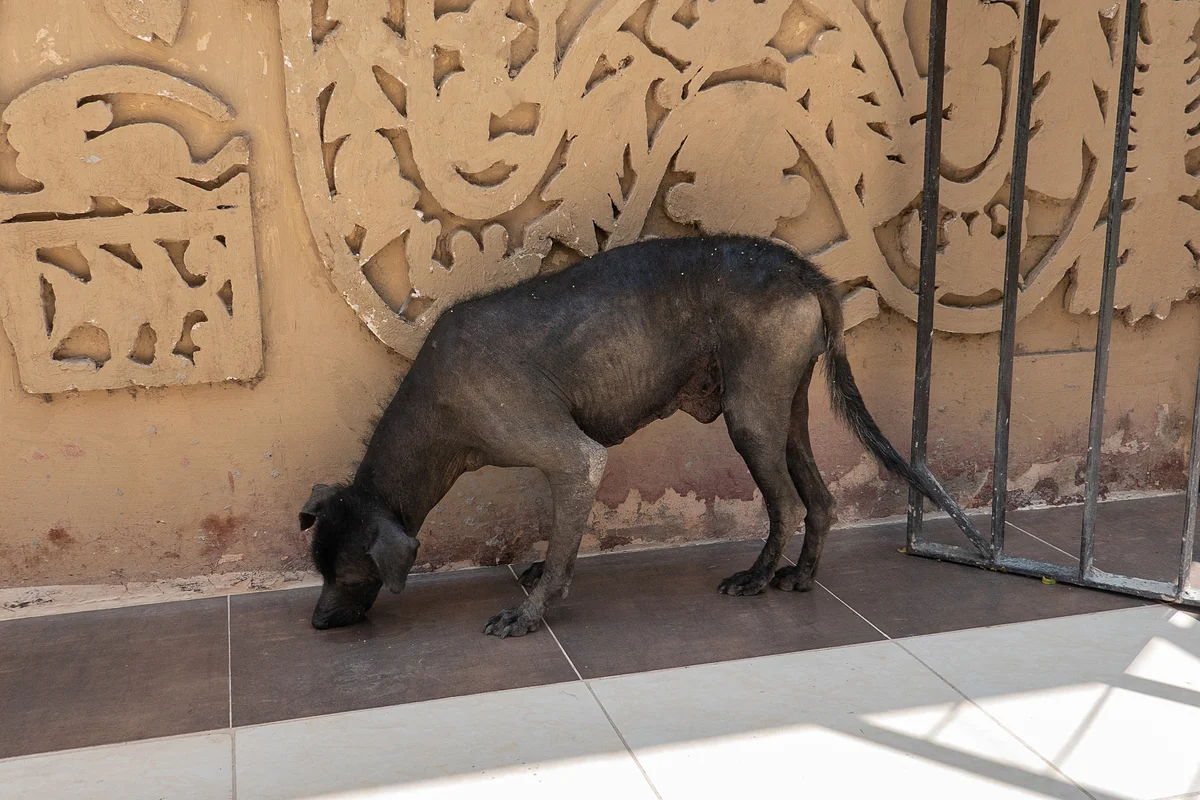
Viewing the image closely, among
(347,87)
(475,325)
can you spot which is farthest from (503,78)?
(475,325)

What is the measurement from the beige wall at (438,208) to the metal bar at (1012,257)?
18.5 inches

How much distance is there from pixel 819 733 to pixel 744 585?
1030 mm

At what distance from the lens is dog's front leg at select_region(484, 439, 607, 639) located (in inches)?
145

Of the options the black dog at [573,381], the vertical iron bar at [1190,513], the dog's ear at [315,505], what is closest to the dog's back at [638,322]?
the black dog at [573,381]

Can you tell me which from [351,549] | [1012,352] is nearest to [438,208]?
[351,549]

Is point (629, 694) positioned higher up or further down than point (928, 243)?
further down

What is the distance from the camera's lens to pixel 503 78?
3.97 metres

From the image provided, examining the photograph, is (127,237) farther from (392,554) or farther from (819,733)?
(819,733)

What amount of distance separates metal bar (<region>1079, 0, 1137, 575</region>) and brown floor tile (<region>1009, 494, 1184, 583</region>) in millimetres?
293

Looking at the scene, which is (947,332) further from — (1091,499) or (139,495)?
(139,495)

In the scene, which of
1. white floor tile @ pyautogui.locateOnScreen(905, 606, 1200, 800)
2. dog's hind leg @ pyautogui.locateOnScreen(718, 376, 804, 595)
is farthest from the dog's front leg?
white floor tile @ pyautogui.locateOnScreen(905, 606, 1200, 800)

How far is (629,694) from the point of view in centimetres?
334

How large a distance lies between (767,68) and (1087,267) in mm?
1712

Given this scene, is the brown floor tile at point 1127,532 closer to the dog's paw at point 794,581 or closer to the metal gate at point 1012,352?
the metal gate at point 1012,352
